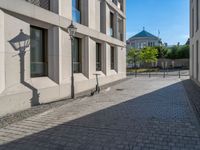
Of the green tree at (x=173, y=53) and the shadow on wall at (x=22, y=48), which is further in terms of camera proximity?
the green tree at (x=173, y=53)

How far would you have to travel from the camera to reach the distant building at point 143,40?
8650 centimetres

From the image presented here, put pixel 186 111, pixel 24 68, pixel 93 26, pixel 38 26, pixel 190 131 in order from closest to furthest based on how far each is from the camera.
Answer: pixel 190 131 < pixel 186 111 < pixel 24 68 < pixel 38 26 < pixel 93 26

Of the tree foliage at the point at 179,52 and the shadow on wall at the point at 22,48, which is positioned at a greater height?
the tree foliage at the point at 179,52

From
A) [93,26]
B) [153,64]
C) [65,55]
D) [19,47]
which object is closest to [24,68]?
[19,47]

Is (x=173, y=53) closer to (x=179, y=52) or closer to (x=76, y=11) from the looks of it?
(x=179, y=52)

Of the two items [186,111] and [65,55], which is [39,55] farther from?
[186,111]

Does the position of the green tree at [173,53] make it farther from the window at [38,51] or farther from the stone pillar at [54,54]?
the window at [38,51]

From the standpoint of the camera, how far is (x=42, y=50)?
10.6 meters

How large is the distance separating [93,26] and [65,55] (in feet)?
15.0

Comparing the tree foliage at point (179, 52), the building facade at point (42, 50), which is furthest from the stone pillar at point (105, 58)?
the tree foliage at point (179, 52)

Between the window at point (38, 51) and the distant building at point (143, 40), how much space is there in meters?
77.0

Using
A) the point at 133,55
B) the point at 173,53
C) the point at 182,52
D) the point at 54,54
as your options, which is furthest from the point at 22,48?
the point at 173,53

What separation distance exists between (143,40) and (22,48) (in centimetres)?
8126

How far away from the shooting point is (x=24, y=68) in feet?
29.1
